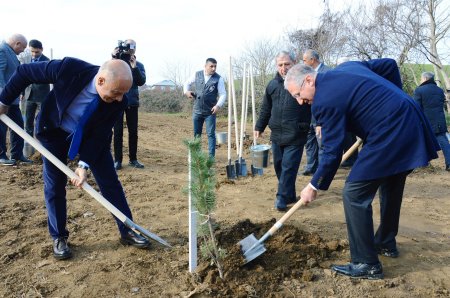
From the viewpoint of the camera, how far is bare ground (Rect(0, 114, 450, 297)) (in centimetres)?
295

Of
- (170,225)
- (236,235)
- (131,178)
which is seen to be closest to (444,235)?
(236,235)

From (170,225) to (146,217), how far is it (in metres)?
0.40

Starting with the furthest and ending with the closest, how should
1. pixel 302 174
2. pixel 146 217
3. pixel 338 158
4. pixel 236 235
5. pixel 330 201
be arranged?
pixel 302 174, pixel 330 201, pixel 146 217, pixel 236 235, pixel 338 158

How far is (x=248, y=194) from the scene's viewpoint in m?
5.46

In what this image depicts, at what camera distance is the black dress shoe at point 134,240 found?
11.6 feet

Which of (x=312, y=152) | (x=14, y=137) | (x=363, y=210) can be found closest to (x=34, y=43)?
(x=14, y=137)

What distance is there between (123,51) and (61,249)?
10.2 feet

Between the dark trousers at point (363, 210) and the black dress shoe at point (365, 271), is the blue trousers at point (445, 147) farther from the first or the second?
the black dress shoe at point (365, 271)

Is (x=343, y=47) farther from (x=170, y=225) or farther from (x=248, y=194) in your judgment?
(x=170, y=225)

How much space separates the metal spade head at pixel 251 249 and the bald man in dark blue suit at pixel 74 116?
3.10 feet

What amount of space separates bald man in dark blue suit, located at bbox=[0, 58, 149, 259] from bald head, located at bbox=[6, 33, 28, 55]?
3689 millimetres

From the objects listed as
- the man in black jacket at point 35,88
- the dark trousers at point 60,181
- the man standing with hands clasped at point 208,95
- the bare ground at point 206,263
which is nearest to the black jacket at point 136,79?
the man standing with hands clasped at point 208,95

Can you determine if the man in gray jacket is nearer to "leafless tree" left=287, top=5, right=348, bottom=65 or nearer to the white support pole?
the white support pole

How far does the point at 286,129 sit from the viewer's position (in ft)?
15.4
